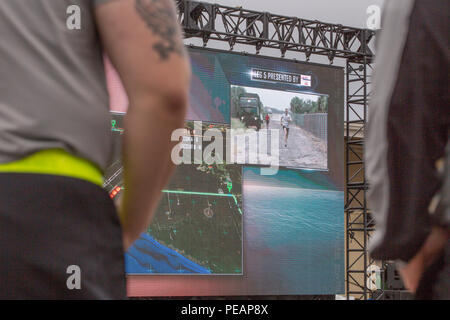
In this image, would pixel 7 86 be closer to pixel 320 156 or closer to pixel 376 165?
pixel 376 165

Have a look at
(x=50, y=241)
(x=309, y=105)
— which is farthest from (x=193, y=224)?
(x=50, y=241)

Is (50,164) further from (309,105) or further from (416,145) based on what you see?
(309,105)

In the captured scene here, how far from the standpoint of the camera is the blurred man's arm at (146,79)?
1.10 metres

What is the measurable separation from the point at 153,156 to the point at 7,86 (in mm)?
233

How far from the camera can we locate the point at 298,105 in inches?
529

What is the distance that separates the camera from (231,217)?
12367mm

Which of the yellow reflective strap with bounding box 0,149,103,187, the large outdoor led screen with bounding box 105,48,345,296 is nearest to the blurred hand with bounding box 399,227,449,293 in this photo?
the yellow reflective strap with bounding box 0,149,103,187

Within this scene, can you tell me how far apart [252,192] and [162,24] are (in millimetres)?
11539

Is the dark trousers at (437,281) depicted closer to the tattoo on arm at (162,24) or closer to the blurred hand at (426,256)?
the blurred hand at (426,256)

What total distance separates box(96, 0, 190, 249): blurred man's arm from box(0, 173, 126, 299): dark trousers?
0.11 meters

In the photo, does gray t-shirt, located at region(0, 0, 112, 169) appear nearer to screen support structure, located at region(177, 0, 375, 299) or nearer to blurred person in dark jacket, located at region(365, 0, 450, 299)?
blurred person in dark jacket, located at region(365, 0, 450, 299)

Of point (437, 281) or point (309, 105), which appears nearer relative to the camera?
point (437, 281)

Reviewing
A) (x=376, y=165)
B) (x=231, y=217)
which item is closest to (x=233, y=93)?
(x=231, y=217)

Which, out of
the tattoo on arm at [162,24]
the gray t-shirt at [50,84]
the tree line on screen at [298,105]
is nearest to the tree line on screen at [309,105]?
the tree line on screen at [298,105]
